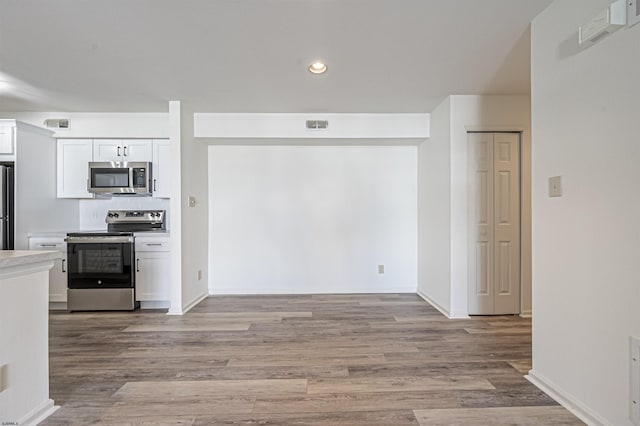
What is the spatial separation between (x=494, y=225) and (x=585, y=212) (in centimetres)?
189

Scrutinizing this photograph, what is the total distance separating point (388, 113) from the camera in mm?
4098

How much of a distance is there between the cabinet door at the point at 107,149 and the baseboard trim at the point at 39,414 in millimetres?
3131

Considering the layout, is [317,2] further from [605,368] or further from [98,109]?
[98,109]

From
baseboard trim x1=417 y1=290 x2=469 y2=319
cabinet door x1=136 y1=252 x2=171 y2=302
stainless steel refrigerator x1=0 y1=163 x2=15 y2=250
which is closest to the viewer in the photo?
baseboard trim x1=417 y1=290 x2=469 y2=319

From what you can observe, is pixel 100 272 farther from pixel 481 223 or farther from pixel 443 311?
pixel 481 223

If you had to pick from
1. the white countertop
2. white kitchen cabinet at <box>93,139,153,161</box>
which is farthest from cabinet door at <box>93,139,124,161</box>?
the white countertop

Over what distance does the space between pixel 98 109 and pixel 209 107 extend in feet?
4.49

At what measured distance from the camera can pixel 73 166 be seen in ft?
13.9

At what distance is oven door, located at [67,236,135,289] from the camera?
3.86m

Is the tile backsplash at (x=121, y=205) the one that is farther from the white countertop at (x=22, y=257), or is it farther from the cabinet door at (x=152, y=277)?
the white countertop at (x=22, y=257)

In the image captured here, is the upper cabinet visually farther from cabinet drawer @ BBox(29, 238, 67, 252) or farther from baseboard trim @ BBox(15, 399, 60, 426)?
baseboard trim @ BBox(15, 399, 60, 426)

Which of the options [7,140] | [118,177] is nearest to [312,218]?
[118,177]

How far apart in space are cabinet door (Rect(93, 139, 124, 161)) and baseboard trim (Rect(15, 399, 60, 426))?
3.13m

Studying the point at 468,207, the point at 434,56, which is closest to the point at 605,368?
the point at 468,207
